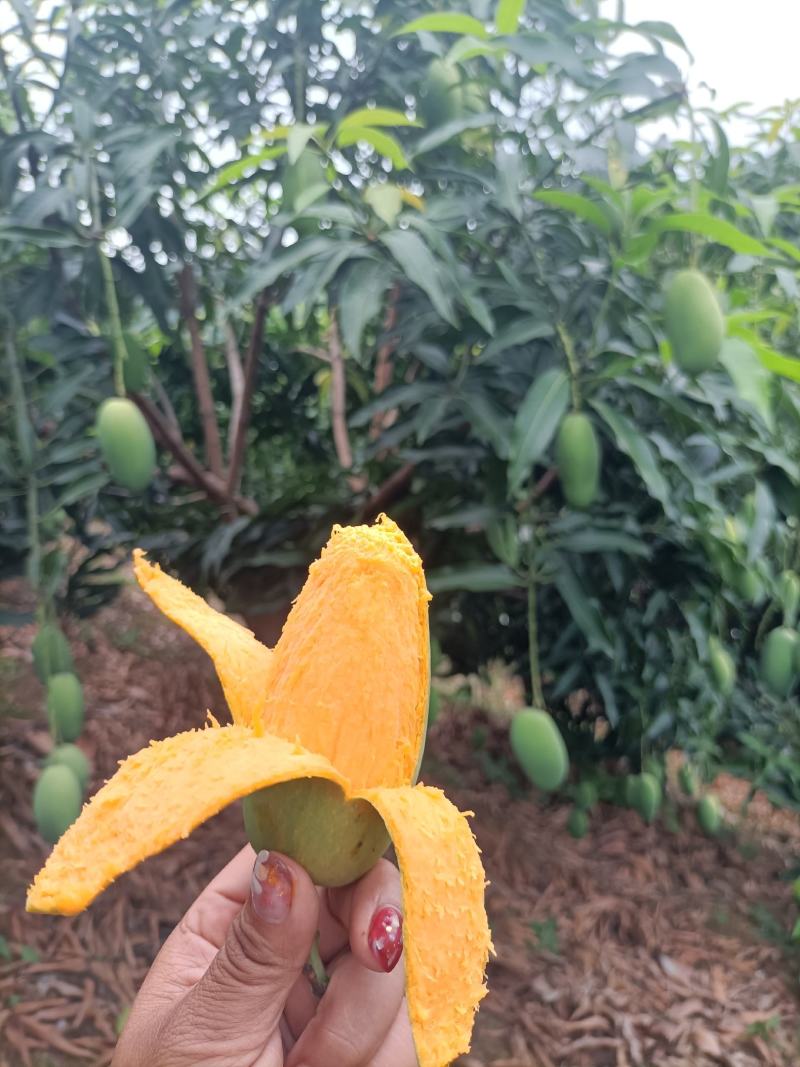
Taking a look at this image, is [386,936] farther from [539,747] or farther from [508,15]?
[508,15]

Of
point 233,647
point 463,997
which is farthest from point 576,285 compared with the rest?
point 463,997

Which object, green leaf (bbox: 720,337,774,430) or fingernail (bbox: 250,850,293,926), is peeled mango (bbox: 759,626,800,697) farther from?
fingernail (bbox: 250,850,293,926)

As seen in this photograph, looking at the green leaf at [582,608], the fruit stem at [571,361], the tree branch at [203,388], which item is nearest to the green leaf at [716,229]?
the fruit stem at [571,361]

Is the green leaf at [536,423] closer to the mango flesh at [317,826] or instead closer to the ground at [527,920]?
the mango flesh at [317,826]

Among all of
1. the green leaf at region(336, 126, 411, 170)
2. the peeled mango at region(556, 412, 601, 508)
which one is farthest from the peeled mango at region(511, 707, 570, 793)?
the green leaf at region(336, 126, 411, 170)

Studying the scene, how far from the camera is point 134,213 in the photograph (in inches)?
47.8

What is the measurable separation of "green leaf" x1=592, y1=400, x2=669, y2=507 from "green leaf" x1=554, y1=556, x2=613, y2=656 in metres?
0.25

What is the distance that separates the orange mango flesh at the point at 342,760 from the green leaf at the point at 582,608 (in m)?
0.74

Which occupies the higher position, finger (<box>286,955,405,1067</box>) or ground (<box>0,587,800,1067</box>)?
finger (<box>286,955,405,1067</box>)

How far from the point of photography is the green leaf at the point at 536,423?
110cm

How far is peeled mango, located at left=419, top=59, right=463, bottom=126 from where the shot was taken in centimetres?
132

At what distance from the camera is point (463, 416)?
1.38 metres

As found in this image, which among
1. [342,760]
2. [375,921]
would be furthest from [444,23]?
[375,921]

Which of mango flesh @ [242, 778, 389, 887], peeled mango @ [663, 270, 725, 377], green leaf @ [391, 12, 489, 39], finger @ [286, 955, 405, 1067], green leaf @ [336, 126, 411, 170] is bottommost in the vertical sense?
finger @ [286, 955, 405, 1067]
